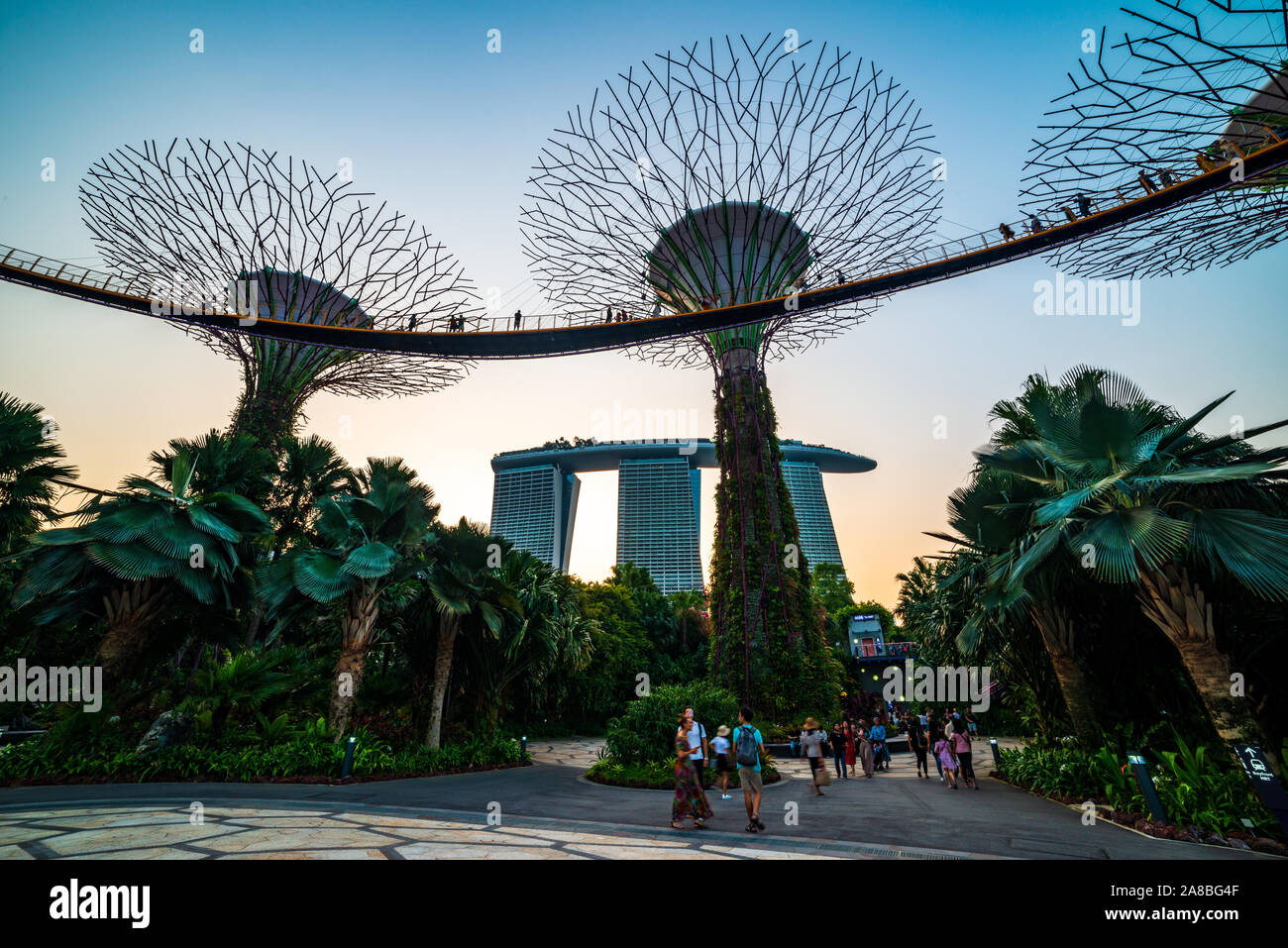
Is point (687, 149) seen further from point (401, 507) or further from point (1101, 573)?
point (1101, 573)

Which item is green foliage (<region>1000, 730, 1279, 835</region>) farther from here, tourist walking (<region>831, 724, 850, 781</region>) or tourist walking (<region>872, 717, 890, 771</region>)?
tourist walking (<region>872, 717, 890, 771</region>)

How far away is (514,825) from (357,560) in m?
8.25

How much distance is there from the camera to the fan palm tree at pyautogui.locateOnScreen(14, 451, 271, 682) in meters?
12.8

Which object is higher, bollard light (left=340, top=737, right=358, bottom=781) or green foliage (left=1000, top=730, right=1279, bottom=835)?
green foliage (left=1000, top=730, right=1279, bottom=835)

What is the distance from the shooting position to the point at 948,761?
1318cm

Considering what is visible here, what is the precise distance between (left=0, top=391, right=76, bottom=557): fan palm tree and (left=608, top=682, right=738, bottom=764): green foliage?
592 inches

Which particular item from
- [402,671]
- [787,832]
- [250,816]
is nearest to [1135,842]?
[787,832]

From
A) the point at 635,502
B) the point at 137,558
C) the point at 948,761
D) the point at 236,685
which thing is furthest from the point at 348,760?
the point at 635,502

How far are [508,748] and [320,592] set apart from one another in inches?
324

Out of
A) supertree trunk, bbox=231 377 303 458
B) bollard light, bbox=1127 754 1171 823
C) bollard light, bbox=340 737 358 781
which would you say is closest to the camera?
bollard light, bbox=1127 754 1171 823

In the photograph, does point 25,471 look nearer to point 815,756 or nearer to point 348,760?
point 348,760

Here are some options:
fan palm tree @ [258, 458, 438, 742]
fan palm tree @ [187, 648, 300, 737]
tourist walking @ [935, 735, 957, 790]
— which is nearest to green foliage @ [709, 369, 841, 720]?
tourist walking @ [935, 735, 957, 790]
